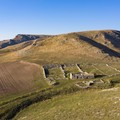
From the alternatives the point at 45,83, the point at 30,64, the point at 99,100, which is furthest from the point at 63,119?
the point at 30,64

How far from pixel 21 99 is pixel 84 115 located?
55.7 feet

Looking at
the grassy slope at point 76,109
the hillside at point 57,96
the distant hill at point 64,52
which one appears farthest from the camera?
the distant hill at point 64,52

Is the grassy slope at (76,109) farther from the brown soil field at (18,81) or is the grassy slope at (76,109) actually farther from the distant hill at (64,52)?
the distant hill at (64,52)

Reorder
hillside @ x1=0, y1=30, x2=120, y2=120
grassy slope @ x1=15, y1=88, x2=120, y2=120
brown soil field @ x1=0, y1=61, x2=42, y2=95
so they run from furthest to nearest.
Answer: brown soil field @ x1=0, y1=61, x2=42, y2=95, hillside @ x1=0, y1=30, x2=120, y2=120, grassy slope @ x1=15, y1=88, x2=120, y2=120

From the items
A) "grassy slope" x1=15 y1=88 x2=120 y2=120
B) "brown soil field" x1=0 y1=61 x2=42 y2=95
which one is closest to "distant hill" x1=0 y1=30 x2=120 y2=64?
"brown soil field" x1=0 y1=61 x2=42 y2=95

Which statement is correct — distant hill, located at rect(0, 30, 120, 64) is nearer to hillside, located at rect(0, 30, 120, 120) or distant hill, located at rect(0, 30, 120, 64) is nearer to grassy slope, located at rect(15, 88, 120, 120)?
hillside, located at rect(0, 30, 120, 120)

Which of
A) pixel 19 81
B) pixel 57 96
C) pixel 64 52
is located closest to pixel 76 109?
pixel 57 96

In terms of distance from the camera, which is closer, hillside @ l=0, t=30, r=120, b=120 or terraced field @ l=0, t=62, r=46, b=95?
hillside @ l=0, t=30, r=120, b=120

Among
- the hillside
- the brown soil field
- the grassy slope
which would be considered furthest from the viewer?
the brown soil field

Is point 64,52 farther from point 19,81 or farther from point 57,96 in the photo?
point 57,96

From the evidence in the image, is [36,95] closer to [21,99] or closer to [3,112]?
[21,99]

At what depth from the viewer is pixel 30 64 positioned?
288 ft

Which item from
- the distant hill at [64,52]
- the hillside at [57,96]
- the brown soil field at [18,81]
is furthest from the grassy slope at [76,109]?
the distant hill at [64,52]

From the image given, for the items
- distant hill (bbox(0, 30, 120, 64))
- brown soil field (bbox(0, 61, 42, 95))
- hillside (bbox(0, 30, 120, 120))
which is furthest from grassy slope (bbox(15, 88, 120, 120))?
distant hill (bbox(0, 30, 120, 64))
